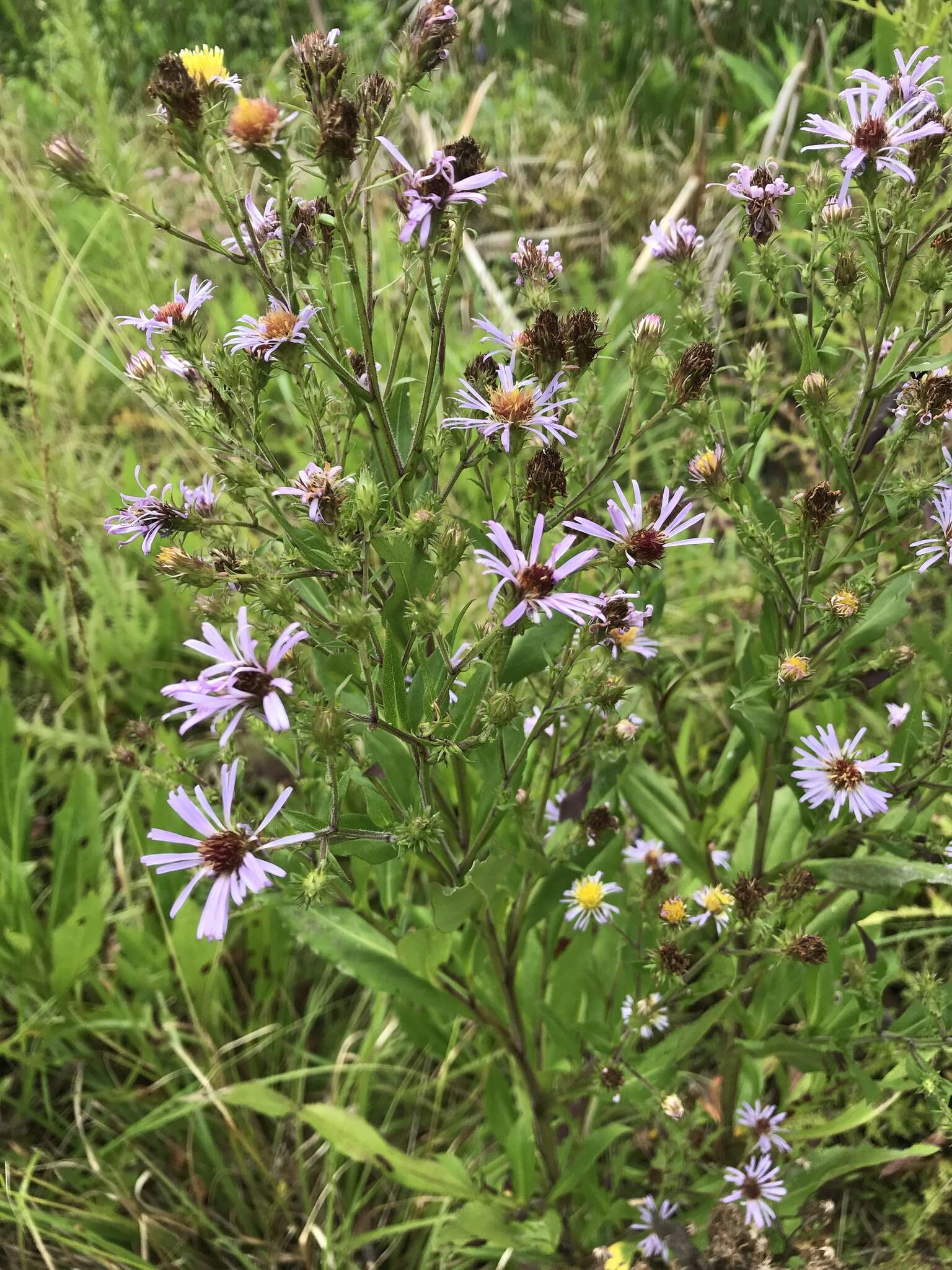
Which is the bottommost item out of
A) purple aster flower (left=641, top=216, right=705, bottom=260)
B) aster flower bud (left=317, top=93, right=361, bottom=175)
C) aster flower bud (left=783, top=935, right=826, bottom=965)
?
aster flower bud (left=783, top=935, right=826, bottom=965)

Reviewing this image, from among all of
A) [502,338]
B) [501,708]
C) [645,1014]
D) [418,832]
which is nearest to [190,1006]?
[645,1014]

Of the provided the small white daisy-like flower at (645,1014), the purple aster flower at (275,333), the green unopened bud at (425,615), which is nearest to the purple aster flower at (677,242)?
the purple aster flower at (275,333)

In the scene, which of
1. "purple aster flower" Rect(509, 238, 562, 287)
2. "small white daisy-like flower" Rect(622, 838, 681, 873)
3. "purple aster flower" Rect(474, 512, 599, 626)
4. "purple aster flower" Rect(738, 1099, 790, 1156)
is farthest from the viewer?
"small white daisy-like flower" Rect(622, 838, 681, 873)

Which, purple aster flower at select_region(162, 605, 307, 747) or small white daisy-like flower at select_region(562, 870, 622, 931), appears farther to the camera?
small white daisy-like flower at select_region(562, 870, 622, 931)

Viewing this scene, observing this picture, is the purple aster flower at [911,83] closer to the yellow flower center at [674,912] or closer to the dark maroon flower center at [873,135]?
the dark maroon flower center at [873,135]

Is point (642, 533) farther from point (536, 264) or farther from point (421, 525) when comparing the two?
point (536, 264)

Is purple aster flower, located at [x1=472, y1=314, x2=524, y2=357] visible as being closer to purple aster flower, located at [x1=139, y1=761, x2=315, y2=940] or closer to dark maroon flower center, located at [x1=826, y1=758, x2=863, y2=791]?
purple aster flower, located at [x1=139, y1=761, x2=315, y2=940]

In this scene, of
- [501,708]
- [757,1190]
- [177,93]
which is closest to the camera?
[177,93]

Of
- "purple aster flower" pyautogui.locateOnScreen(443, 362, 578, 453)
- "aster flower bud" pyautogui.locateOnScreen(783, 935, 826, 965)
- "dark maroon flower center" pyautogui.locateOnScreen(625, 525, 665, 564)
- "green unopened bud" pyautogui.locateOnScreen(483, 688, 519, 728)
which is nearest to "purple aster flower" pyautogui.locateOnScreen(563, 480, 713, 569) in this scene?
"dark maroon flower center" pyautogui.locateOnScreen(625, 525, 665, 564)
